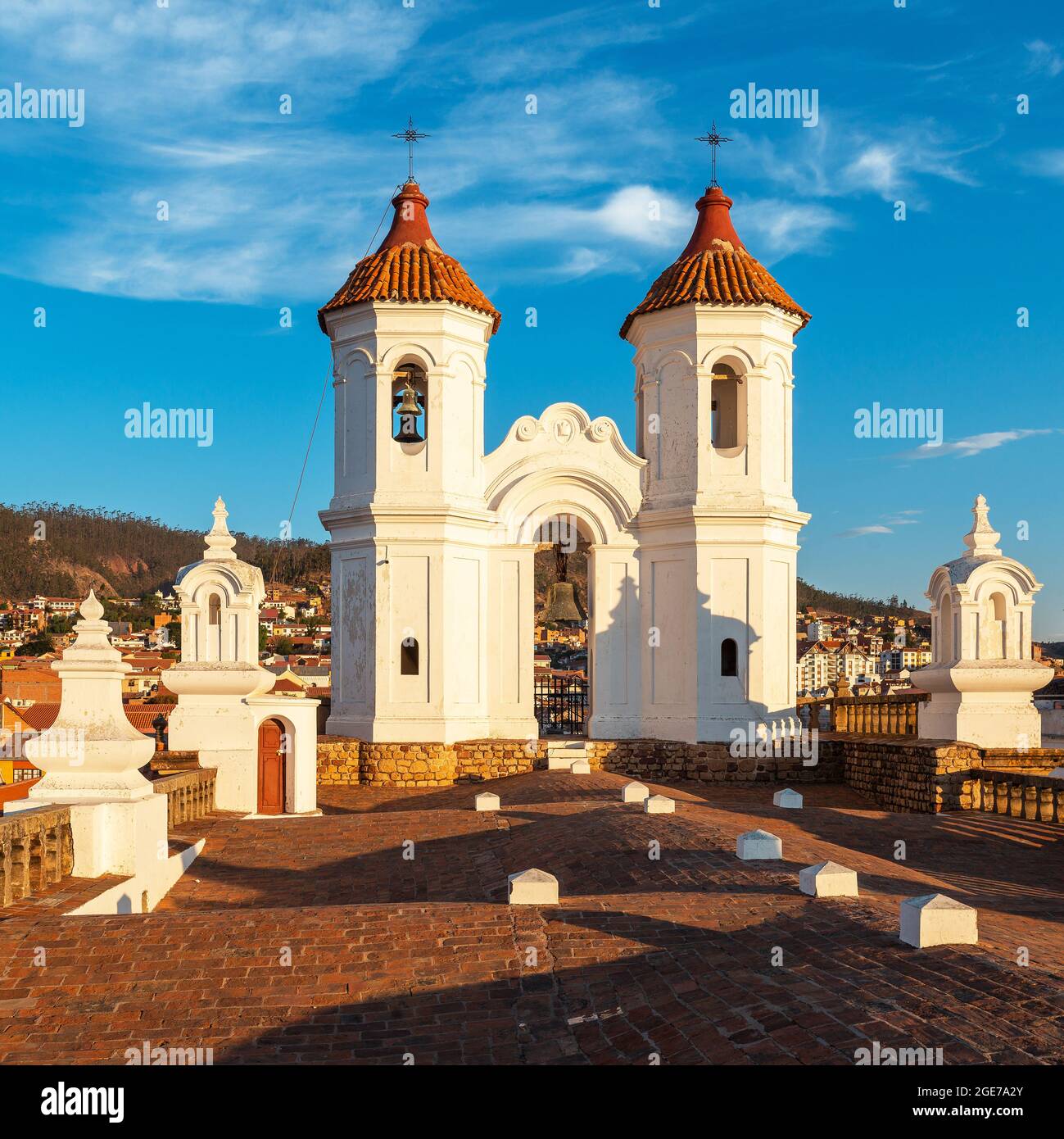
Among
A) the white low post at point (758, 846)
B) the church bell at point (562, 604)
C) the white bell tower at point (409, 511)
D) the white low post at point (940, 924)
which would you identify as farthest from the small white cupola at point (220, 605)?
the white low post at point (940, 924)

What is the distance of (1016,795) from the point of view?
45.3 feet

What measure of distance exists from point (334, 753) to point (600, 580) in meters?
5.93

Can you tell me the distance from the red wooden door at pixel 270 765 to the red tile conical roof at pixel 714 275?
10572mm

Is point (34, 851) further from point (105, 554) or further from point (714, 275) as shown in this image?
point (105, 554)

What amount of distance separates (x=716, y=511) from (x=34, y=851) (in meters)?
14.3

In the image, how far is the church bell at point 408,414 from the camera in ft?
65.1

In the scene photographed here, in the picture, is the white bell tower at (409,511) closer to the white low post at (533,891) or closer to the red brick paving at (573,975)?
the red brick paving at (573,975)

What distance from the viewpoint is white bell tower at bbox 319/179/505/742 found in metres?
19.9

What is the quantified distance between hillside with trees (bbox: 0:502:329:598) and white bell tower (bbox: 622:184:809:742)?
272ft

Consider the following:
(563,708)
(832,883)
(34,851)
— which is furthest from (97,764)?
(563,708)

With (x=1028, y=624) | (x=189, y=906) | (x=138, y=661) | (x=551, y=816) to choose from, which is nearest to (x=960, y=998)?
(x=189, y=906)

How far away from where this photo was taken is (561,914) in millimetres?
7484
